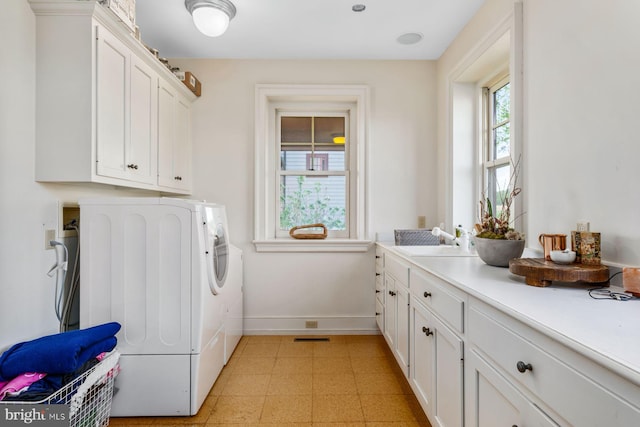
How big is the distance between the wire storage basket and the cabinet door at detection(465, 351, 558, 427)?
161 cm

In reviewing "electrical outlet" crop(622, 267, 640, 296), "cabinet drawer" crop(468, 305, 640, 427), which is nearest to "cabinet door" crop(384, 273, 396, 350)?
"cabinet drawer" crop(468, 305, 640, 427)

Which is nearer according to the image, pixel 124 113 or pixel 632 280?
pixel 632 280

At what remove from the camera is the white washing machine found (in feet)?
5.89

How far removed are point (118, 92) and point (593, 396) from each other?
246cm

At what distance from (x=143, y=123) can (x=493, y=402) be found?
2.47m

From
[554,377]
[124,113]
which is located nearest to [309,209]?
[124,113]

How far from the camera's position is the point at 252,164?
3.05 m

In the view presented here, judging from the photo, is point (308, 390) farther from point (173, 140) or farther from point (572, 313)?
point (173, 140)

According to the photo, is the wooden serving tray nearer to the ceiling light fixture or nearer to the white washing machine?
the white washing machine

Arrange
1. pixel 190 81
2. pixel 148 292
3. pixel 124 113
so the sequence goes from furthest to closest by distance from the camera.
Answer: pixel 190 81
pixel 124 113
pixel 148 292

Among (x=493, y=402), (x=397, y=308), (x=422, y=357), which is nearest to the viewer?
(x=493, y=402)

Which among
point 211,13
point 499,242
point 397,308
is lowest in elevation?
point 397,308

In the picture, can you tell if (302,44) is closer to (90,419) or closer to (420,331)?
(420,331)

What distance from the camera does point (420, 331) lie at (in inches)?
69.1
